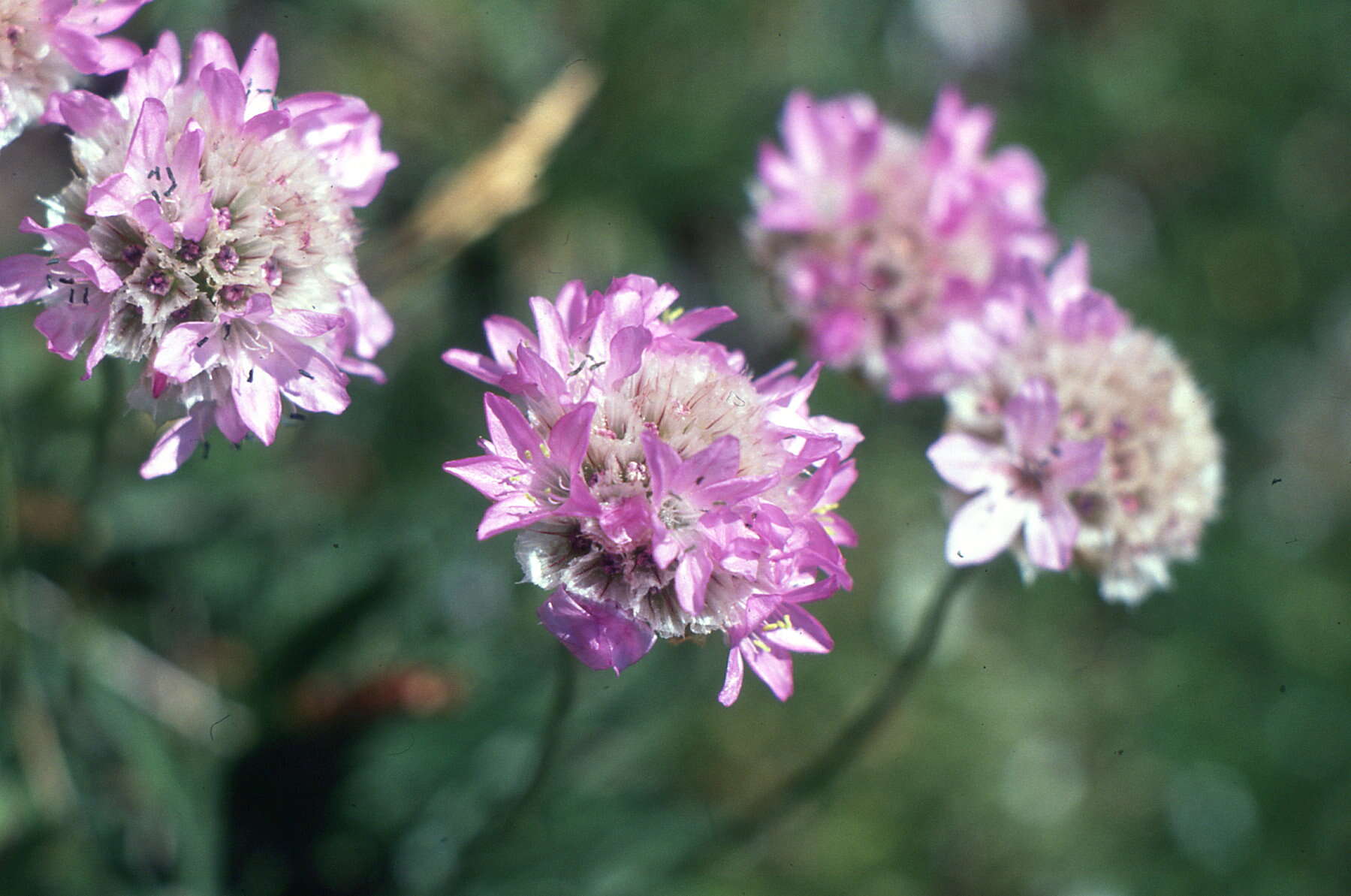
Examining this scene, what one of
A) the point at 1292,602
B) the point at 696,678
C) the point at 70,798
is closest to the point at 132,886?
the point at 70,798

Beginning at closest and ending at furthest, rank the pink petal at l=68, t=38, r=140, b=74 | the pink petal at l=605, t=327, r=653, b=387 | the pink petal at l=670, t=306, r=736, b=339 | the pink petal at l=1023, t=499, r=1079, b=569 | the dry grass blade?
the pink petal at l=605, t=327, r=653, b=387 → the pink petal at l=670, t=306, r=736, b=339 → the pink petal at l=68, t=38, r=140, b=74 → the pink petal at l=1023, t=499, r=1079, b=569 → the dry grass blade

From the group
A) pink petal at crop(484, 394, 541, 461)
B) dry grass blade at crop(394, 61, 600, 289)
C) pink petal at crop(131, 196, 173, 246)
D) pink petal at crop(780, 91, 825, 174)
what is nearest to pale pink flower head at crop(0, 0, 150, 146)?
pink petal at crop(131, 196, 173, 246)

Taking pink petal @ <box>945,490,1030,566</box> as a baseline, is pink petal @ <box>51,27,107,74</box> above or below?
above

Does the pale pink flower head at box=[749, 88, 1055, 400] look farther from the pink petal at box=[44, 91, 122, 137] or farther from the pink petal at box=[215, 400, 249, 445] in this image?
the pink petal at box=[44, 91, 122, 137]

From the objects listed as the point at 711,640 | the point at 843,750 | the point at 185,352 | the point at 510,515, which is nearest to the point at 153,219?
the point at 185,352

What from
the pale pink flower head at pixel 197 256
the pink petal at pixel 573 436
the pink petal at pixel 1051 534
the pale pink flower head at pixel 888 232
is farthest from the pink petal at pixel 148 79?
the pink petal at pixel 1051 534

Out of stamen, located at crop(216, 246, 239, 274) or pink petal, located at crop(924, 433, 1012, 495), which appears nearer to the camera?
stamen, located at crop(216, 246, 239, 274)

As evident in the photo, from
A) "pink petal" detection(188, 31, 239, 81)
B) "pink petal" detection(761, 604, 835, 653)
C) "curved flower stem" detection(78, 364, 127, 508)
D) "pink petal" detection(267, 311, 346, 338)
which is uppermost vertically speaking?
"pink petal" detection(188, 31, 239, 81)
